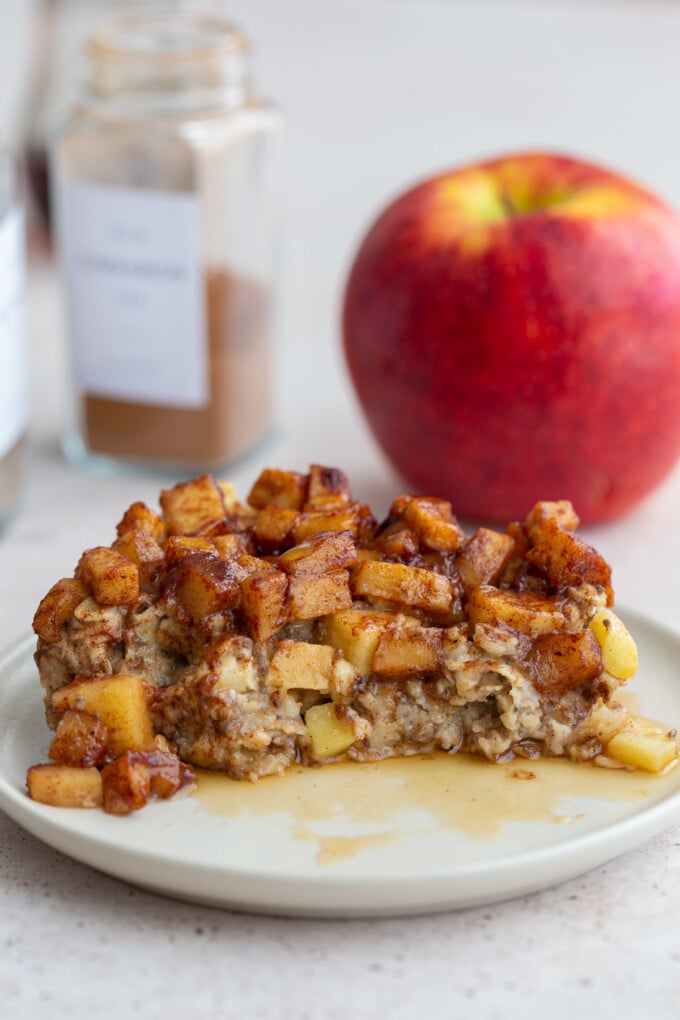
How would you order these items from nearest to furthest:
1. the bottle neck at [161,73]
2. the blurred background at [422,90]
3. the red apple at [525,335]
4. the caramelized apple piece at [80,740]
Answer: the caramelized apple piece at [80,740] < the red apple at [525,335] < the bottle neck at [161,73] < the blurred background at [422,90]

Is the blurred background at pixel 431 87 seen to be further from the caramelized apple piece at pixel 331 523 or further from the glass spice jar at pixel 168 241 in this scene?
the caramelized apple piece at pixel 331 523

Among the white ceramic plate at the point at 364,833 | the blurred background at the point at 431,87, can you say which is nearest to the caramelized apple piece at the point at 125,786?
the white ceramic plate at the point at 364,833

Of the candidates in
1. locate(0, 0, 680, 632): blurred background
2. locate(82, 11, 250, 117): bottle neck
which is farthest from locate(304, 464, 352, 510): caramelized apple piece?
locate(0, 0, 680, 632): blurred background

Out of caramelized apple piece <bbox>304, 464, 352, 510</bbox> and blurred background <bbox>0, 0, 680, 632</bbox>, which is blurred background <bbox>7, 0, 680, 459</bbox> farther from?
caramelized apple piece <bbox>304, 464, 352, 510</bbox>

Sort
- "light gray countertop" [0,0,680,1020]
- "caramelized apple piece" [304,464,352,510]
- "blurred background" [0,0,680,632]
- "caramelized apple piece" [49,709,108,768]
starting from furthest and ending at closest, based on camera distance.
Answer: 1. "blurred background" [0,0,680,632]
2. "caramelized apple piece" [304,464,352,510]
3. "caramelized apple piece" [49,709,108,768]
4. "light gray countertop" [0,0,680,1020]

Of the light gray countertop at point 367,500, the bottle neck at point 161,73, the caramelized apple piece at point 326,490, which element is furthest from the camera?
the bottle neck at point 161,73

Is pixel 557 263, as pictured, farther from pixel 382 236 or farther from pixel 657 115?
pixel 657 115
